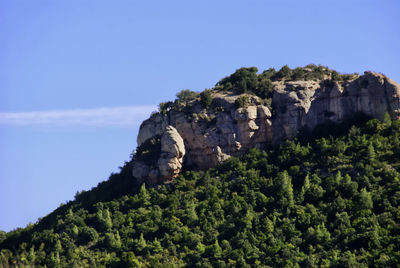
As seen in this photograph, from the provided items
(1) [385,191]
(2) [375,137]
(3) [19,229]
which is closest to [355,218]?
(1) [385,191]

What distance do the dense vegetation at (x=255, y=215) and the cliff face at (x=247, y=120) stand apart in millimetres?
1560

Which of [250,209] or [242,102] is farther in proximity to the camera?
[242,102]

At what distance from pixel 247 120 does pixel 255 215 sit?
1480 cm

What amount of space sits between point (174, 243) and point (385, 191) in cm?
2278

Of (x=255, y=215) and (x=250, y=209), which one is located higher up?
(x=250, y=209)

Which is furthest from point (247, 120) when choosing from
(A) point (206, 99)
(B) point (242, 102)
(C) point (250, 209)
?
(C) point (250, 209)

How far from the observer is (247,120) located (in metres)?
114

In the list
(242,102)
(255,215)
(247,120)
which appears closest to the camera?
(255,215)

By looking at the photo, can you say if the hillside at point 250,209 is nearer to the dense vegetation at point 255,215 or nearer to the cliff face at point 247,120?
the dense vegetation at point 255,215

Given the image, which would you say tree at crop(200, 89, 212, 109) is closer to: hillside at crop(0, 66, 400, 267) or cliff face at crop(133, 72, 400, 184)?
hillside at crop(0, 66, 400, 267)

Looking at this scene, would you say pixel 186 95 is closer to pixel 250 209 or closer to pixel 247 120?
pixel 247 120

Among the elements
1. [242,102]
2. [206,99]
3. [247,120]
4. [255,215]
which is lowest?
[255,215]

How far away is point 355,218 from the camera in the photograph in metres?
99.2

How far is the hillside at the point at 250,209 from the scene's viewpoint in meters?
97.0
